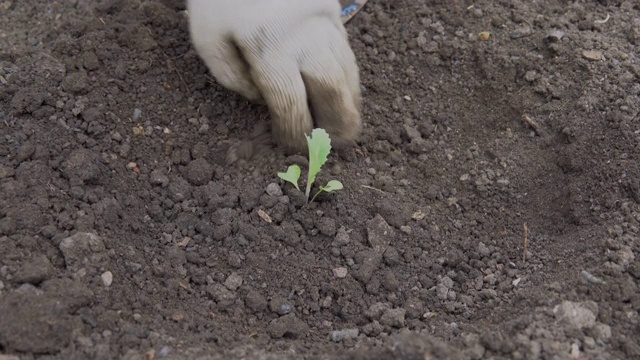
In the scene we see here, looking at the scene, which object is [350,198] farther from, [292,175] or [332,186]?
[292,175]

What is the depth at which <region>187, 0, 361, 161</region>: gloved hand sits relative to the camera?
7.37 ft

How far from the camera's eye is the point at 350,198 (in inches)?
99.7

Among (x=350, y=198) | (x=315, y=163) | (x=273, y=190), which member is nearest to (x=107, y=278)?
(x=273, y=190)

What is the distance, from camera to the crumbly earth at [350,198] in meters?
2.00

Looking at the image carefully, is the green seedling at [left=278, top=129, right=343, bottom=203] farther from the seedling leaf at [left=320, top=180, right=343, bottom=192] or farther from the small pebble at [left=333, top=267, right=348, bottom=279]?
the small pebble at [left=333, top=267, right=348, bottom=279]

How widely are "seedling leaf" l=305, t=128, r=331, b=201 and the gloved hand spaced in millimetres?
91

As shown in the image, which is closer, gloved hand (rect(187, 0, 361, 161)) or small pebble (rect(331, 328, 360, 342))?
small pebble (rect(331, 328, 360, 342))

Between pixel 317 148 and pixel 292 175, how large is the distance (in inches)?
6.3

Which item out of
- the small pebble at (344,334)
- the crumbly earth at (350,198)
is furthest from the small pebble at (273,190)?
the small pebble at (344,334)

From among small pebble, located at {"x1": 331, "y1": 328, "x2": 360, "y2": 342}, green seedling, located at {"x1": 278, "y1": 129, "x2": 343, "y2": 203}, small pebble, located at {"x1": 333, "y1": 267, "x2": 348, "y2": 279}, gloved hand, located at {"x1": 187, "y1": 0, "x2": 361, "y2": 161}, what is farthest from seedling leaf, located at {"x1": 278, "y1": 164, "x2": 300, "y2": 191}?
small pebble, located at {"x1": 331, "y1": 328, "x2": 360, "y2": 342}

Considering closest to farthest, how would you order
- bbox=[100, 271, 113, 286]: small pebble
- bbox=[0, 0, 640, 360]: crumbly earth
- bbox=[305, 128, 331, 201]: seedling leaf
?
bbox=[0, 0, 640, 360]: crumbly earth < bbox=[100, 271, 113, 286]: small pebble < bbox=[305, 128, 331, 201]: seedling leaf

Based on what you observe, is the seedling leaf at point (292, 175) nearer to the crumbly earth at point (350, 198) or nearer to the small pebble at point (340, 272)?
the crumbly earth at point (350, 198)

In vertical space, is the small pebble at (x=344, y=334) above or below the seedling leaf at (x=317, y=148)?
below

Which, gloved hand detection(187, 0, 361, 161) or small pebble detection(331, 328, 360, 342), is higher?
gloved hand detection(187, 0, 361, 161)
